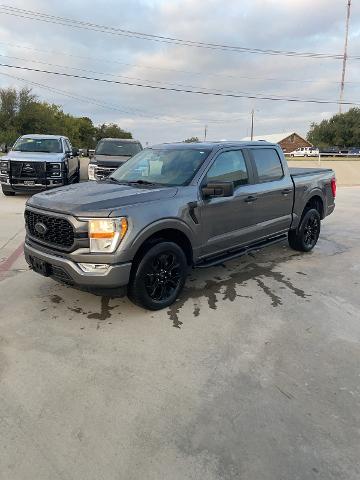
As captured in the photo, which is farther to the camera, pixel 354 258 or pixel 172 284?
pixel 354 258

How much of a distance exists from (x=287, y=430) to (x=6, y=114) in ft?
Result: 201

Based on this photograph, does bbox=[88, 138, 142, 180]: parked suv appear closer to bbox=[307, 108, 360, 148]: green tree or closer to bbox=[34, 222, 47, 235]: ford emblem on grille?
bbox=[34, 222, 47, 235]: ford emblem on grille

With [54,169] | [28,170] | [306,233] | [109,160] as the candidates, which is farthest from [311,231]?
[28,170]

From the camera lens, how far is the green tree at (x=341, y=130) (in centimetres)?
7618

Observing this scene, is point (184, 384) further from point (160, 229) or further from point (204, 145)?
point (204, 145)

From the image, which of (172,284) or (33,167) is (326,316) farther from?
(33,167)

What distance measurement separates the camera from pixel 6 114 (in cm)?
5569

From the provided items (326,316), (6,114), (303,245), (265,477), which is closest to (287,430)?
(265,477)

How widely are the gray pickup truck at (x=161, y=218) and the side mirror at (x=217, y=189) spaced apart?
1cm

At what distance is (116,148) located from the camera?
1477 centimetres

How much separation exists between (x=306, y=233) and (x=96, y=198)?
4.14 meters

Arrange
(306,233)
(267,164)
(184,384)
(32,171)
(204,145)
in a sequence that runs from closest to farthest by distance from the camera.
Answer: (184,384) < (204,145) < (267,164) < (306,233) < (32,171)

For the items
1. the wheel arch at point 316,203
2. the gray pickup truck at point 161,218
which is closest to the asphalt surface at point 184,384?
the gray pickup truck at point 161,218

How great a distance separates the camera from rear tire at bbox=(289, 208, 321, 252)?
680 cm
